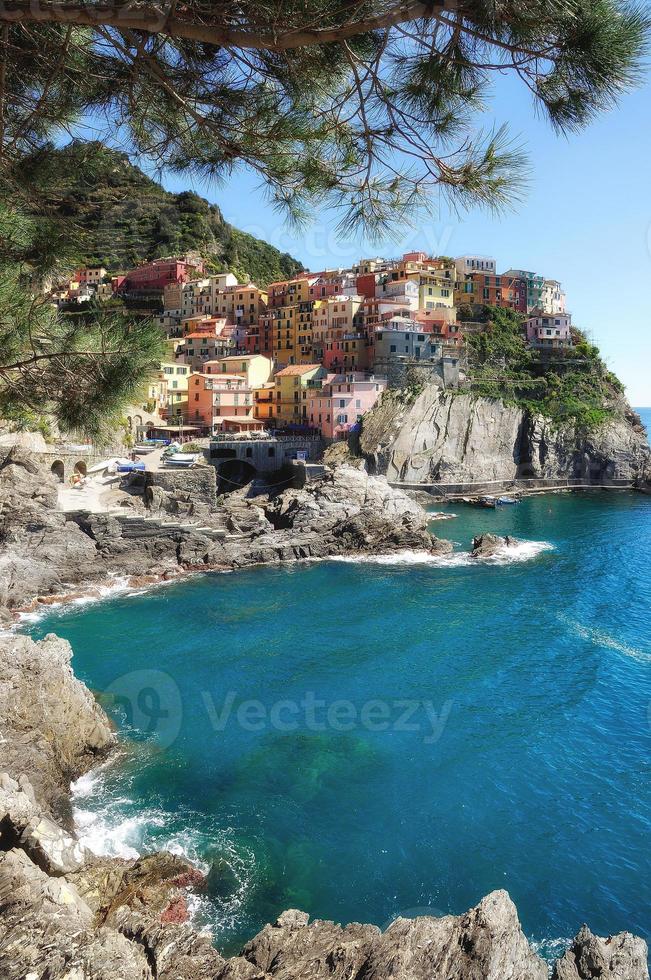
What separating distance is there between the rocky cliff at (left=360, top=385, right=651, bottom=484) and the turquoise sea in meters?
21.3

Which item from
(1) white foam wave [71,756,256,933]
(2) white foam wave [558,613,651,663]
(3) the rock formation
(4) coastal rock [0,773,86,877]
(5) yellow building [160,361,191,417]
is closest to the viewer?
(4) coastal rock [0,773,86,877]

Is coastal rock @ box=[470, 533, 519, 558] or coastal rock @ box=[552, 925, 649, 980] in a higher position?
coastal rock @ box=[470, 533, 519, 558]

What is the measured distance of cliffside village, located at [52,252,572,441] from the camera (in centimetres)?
5106

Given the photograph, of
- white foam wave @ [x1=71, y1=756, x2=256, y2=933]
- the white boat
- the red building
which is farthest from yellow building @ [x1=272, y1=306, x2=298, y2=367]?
white foam wave @ [x1=71, y1=756, x2=256, y2=933]

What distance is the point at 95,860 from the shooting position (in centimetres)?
1112

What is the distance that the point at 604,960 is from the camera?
8031 mm

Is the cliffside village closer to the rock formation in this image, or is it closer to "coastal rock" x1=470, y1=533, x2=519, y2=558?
the rock formation

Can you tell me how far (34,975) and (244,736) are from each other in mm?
10087

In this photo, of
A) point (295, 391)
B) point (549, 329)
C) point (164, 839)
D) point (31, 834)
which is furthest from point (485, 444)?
point (31, 834)

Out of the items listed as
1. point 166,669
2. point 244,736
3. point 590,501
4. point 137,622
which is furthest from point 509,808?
point 590,501

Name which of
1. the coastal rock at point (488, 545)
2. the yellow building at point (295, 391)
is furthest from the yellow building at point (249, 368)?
the coastal rock at point (488, 545)

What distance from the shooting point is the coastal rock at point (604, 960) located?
310 inches

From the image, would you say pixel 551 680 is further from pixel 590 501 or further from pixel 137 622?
pixel 590 501

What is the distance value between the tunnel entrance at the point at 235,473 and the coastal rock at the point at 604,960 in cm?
3788
